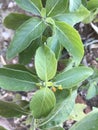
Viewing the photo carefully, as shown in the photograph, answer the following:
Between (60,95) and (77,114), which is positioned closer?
(60,95)

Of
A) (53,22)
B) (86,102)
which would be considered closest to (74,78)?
(53,22)

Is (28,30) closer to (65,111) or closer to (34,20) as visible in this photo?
(34,20)

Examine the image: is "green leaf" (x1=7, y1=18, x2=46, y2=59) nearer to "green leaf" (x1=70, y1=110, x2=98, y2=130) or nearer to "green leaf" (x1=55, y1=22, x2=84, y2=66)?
"green leaf" (x1=55, y1=22, x2=84, y2=66)

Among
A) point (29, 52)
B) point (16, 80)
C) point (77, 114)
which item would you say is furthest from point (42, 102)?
point (77, 114)

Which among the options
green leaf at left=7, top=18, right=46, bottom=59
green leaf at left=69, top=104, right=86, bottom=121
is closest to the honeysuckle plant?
green leaf at left=7, top=18, right=46, bottom=59

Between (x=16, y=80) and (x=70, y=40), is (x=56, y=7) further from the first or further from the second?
(x=16, y=80)

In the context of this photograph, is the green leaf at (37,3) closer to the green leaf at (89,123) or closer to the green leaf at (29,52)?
the green leaf at (29,52)
